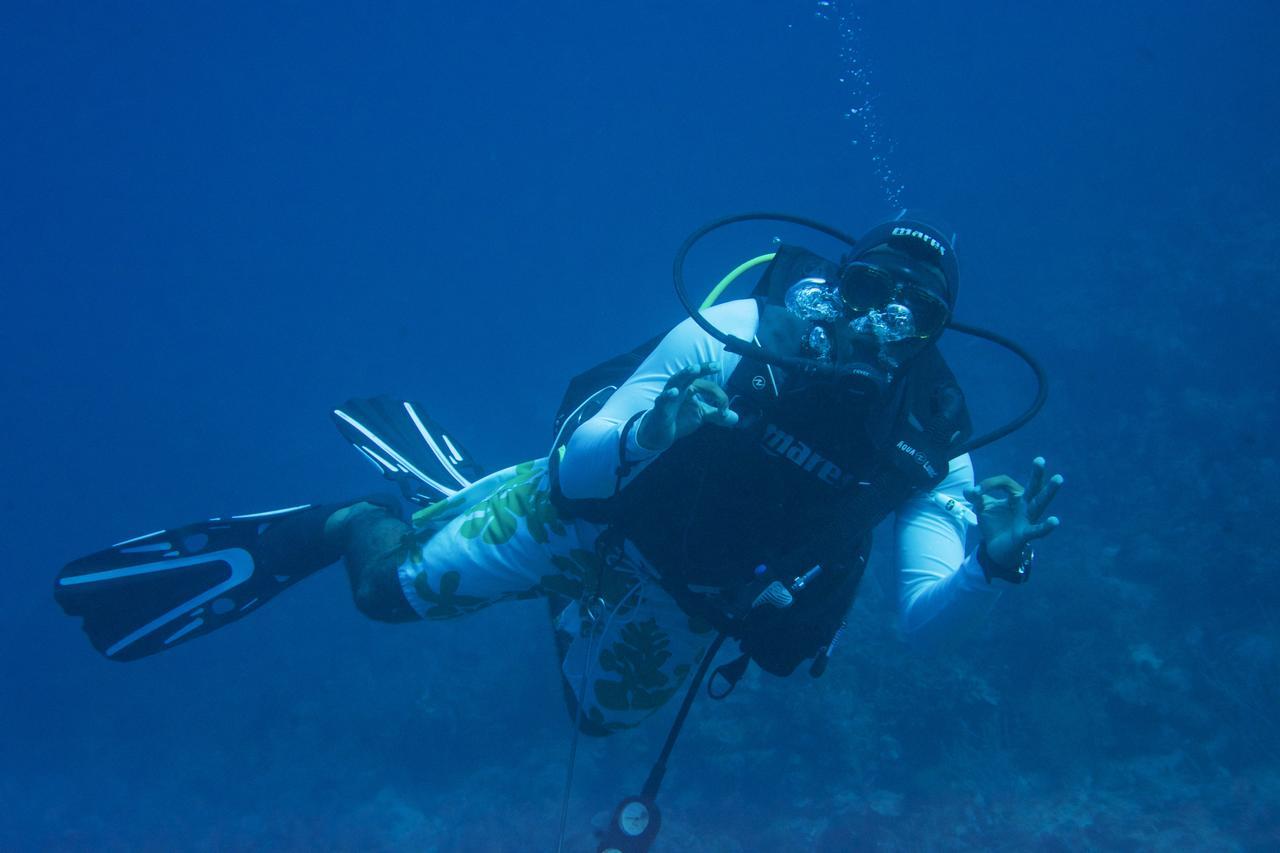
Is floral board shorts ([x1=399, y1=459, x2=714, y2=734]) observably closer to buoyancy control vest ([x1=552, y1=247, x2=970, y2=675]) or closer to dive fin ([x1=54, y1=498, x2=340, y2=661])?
buoyancy control vest ([x1=552, y1=247, x2=970, y2=675])

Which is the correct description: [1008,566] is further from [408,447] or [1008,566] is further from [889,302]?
[408,447]

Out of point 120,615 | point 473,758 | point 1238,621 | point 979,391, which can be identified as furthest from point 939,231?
point 979,391

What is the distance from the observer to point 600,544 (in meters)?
2.59

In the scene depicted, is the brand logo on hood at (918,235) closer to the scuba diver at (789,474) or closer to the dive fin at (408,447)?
the scuba diver at (789,474)

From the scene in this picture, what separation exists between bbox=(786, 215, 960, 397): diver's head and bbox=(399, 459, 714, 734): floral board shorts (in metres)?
1.25

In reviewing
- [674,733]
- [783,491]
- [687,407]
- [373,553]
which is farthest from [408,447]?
[687,407]

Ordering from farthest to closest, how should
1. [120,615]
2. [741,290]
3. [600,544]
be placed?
[741,290]
[120,615]
[600,544]

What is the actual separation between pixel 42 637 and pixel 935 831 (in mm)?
17709

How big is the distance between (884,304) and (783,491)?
711 millimetres

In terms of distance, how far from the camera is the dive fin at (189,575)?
3.85m

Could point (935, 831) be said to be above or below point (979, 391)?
below

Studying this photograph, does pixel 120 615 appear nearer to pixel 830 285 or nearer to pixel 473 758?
pixel 830 285

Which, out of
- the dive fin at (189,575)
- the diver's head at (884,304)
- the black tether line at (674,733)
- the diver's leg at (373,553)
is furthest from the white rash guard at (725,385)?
the dive fin at (189,575)

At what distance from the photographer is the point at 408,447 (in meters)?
4.61
